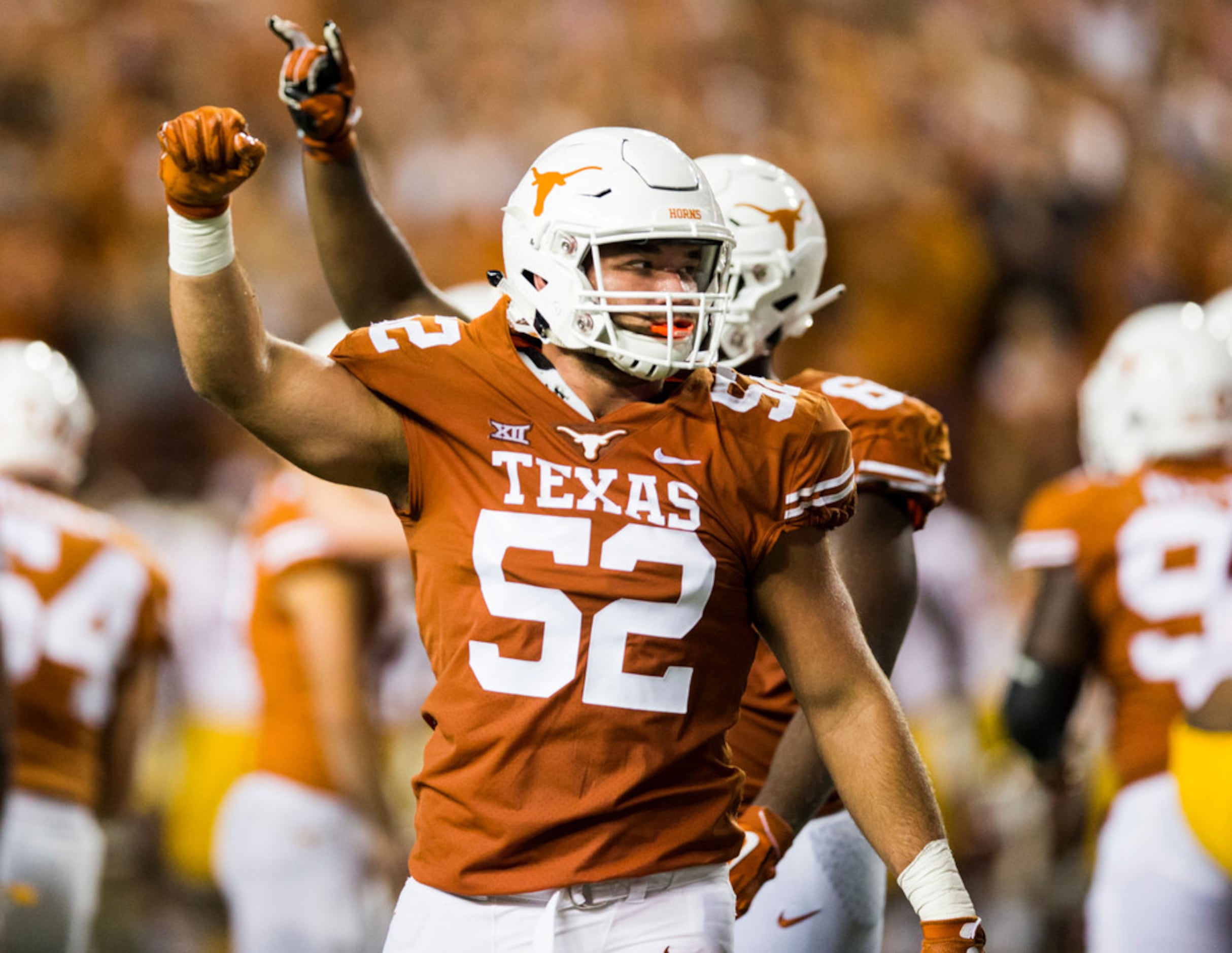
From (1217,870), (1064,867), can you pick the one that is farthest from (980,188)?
(1217,870)

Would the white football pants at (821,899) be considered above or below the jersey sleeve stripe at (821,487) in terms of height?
below

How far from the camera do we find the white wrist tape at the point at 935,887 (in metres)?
2.61

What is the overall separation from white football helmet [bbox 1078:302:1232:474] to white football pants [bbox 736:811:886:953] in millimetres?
1996

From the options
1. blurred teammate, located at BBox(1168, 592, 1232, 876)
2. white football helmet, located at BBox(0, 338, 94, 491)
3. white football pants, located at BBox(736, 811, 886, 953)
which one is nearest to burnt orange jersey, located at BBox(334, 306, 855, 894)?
white football pants, located at BBox(736, 811, 886, 953)

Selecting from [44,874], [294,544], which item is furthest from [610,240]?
[44,874]

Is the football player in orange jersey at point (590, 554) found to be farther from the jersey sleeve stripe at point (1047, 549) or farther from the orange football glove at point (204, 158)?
the jersey sleeve stripe at point (1047, 549)

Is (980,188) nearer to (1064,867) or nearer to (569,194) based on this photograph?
(1064,867)

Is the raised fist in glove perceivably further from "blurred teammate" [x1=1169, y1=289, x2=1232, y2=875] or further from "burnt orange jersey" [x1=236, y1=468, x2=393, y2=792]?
"blurred teammate" [x1=1169, y1=289, x2=1232, y2=875]

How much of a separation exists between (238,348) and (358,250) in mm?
1112

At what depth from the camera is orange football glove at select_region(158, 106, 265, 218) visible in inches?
94.0

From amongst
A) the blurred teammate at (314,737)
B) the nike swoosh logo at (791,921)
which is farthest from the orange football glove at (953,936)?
the blurred teammate at (314,737)

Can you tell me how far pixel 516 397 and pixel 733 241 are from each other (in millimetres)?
465

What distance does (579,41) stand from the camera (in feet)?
36.7

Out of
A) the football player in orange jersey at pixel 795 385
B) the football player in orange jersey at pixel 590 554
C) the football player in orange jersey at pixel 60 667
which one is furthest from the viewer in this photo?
the football player in orange jersey at pixel 60 667
